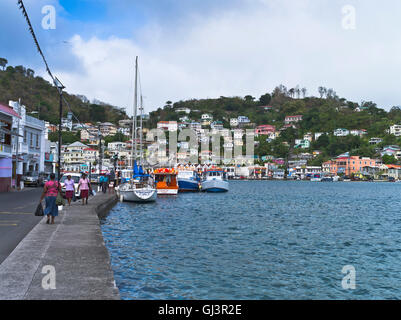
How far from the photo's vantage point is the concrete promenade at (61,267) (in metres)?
6.99

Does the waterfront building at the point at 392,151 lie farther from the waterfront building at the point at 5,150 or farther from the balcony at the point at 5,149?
the balcony at the point at 5,149

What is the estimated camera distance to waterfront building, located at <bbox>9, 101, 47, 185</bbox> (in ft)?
138

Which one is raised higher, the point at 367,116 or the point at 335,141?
the point at 367,116

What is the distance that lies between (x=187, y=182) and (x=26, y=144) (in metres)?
21.3

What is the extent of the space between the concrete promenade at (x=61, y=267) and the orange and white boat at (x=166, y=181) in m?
31.7

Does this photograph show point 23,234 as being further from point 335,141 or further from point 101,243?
point 335,141

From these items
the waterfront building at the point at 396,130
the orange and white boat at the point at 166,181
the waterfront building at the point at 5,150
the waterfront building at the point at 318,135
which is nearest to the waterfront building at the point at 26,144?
the waterfront building at the point at 5,150

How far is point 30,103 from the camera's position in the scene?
14775cm

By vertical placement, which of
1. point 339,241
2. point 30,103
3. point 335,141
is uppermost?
point 30,103

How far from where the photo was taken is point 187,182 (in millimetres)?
56531

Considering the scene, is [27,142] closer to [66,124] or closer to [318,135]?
[66,124]
